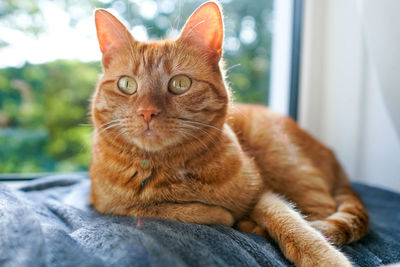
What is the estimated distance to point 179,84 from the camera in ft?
3.74

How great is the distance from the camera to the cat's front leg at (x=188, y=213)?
104 centimetres

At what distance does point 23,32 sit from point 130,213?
137 cm

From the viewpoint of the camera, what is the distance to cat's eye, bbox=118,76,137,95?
1.15 m

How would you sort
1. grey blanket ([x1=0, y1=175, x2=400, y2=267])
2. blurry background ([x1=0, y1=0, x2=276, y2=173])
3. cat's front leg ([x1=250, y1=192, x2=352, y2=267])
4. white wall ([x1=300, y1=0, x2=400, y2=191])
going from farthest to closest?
1. blurry background ([x1=0, y1=0, x2=276, y2=173])
2. white wall ([x1=300, y1=0, x2=400, y2=191])
3. cat's front leg ([x1=250, y1=192, x2=352, y2=267])
4. grey blanket ([x1=0, y1=175, x2=400, y2=267])

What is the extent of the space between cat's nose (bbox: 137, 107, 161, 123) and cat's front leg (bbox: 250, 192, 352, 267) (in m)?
0.55

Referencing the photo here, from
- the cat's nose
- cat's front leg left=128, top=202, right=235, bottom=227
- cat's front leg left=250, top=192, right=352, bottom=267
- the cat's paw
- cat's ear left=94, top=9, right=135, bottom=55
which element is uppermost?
cat's ear left=94, top=9, right=135, bottom=55

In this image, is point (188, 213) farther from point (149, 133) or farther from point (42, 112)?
point (42, 112)

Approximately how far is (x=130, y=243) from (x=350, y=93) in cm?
168

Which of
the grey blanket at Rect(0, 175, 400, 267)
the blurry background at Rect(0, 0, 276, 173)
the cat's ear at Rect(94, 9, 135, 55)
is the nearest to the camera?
the grey blanket at Rect(0, 175, 400, 267)

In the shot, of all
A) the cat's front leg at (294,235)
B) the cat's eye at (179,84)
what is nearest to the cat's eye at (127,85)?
the cat's eye at (179,84)

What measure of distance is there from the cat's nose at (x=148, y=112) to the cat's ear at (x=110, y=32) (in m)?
0.39

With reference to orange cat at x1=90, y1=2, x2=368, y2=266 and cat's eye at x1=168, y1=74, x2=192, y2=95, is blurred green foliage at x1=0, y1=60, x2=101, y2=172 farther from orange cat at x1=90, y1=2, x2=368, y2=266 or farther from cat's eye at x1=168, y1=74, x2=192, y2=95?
cat's eye at x1=168, y1=74, x2=192, y2=95

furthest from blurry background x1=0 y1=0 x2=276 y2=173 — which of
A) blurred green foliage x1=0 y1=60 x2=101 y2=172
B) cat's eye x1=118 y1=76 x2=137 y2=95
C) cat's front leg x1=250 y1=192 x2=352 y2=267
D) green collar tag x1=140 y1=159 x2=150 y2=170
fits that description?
cat's front leg x1=250 y1=192 x2=352 y2=267

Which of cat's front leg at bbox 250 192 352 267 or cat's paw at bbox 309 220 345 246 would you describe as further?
cat's paw at bbox 309 220 345 246
